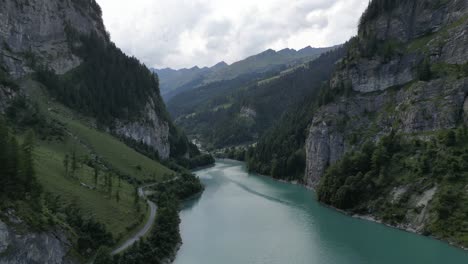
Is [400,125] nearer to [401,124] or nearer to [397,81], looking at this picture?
[401,124]

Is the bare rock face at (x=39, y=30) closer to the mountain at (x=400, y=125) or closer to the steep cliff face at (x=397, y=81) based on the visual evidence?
the mountain at (x=400, y=125)

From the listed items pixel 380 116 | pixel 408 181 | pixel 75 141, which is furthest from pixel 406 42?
pixel 75 141

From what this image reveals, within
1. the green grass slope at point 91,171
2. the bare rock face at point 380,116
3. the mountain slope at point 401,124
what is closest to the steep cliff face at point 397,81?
the bare rock face at point 380,116

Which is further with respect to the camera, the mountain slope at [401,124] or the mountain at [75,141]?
the mountain slope at [401,124]

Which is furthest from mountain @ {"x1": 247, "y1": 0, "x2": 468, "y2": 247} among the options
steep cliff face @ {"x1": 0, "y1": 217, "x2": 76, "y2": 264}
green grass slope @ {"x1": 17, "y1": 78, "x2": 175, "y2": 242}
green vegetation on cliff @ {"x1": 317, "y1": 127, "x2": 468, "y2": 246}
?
steep cliff face @ {"x1": 0, "y1": 217, "x2": 76, "y2": 264}

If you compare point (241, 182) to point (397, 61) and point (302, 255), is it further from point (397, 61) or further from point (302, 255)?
point (302, 255)

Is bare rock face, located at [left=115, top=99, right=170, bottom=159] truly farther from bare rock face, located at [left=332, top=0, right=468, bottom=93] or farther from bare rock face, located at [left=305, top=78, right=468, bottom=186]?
bare rock face, located at [left=332, top=0, right=468, bottom=93]
